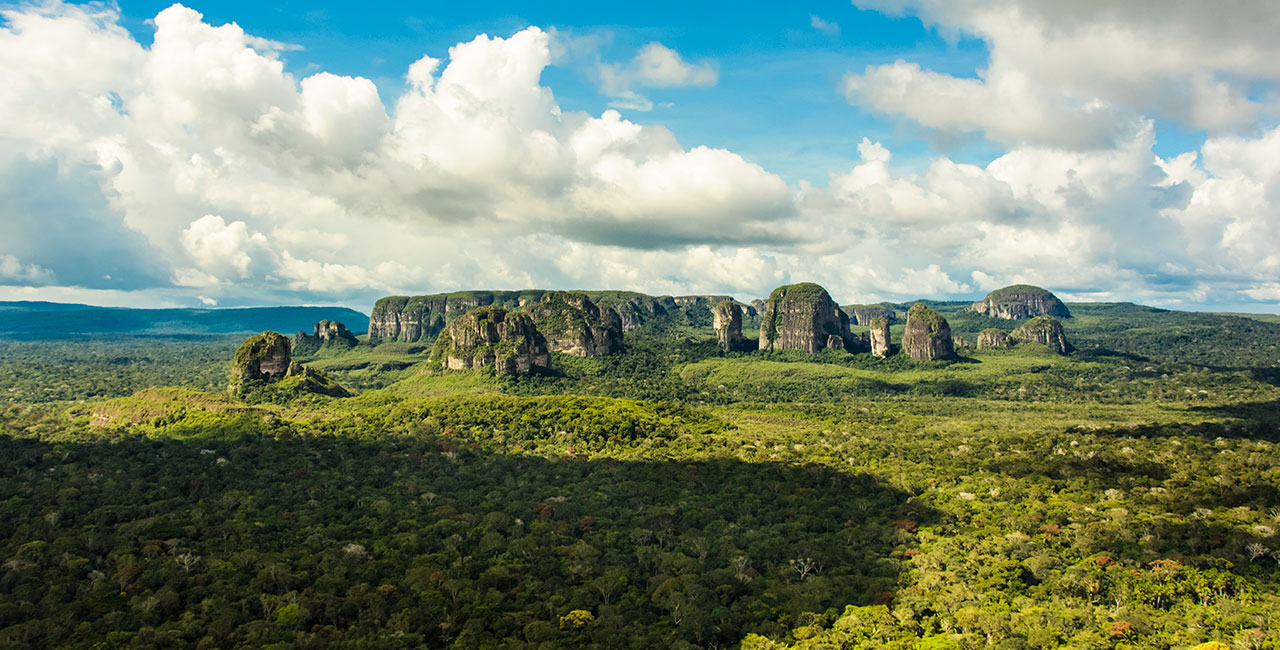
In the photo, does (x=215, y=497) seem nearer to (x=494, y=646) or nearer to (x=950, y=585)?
(x=494, y=646)

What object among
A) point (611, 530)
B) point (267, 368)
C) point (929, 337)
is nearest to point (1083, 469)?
point (611, 530)

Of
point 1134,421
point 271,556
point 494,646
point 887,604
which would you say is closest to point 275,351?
point 271,556

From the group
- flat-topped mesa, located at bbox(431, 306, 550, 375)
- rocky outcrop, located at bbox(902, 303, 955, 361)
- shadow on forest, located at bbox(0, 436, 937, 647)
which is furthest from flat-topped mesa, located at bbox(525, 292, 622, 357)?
shadow on forest, located at bbox(0, 436, 937, 647)

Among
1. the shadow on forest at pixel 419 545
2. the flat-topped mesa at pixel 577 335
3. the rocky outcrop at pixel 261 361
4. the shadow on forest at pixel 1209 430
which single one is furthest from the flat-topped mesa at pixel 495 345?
the shadow on forest at pixel 1209 430

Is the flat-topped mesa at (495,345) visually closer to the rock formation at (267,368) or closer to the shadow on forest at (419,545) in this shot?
the rock formation at (267,368)

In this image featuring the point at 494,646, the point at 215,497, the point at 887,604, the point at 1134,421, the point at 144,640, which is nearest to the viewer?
the point at 144,640

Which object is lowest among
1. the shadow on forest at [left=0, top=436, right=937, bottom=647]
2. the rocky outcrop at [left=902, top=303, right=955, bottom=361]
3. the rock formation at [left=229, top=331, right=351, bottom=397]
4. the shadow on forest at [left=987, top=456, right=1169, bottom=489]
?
the shadow on forest at [left=0, top=436, right=937, bottom=647]

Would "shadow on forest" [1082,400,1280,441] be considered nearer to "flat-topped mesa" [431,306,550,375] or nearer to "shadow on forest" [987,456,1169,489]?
"shadow on forest" [987,456,1169,489]
